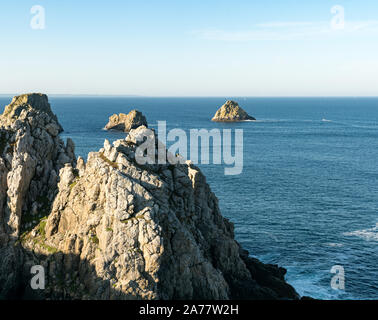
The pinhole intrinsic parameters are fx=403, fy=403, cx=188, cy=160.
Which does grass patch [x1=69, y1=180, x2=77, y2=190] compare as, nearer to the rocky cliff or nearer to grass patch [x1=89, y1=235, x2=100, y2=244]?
the rocky cliff

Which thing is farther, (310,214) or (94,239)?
(310,214)

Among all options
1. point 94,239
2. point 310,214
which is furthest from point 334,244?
point 94,239

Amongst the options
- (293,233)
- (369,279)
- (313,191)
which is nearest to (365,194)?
(313,191)

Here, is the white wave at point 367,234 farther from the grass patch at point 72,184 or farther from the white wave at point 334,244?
the grass patch at point 72,184

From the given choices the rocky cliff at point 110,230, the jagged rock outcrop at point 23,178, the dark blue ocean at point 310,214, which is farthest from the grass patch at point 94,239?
the dark blue ocean at point 310,214

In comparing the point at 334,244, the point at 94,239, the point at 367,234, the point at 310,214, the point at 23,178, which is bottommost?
the point at 334,244

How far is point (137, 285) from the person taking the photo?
133 ft

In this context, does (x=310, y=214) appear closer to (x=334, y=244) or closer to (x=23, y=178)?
(x=334, y=244)

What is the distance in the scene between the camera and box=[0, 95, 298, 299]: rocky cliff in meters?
41.8

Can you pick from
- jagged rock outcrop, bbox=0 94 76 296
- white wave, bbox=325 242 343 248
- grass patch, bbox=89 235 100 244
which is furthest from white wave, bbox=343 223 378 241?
jagged rock outcrop, bbox=0 94 76 296

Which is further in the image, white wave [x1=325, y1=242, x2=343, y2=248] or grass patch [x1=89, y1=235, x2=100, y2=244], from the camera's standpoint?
white wave [x1=325, y1=242, x2=343, y2=248]

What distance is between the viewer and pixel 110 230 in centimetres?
4275

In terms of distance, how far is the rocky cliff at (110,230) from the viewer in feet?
137
